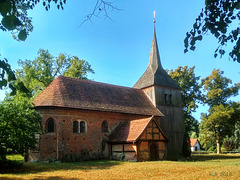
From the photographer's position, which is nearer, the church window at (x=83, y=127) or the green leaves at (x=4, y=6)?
the green leaves at (x=4, y=6)

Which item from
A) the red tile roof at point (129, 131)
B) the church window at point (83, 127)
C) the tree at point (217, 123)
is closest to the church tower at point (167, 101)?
the red tile roof at point (129, 131)

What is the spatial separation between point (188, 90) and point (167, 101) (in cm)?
1202

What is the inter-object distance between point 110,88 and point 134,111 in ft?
15.6

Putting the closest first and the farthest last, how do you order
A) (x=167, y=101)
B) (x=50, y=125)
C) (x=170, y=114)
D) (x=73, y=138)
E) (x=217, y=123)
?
(x=50, y=125) → (x=73, y=138) → (x=170, y=114) → (x=167, y=101) → (x=217, y=123)

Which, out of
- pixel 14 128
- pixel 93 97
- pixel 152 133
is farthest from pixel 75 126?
pixel 14 128

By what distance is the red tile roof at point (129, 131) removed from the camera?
872 inches

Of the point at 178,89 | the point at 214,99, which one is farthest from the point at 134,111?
the point at 214,99

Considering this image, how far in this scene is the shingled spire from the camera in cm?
3244

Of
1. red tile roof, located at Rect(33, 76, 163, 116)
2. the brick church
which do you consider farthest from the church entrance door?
red tile roof, located at Rect(33, 76, 163, 116)

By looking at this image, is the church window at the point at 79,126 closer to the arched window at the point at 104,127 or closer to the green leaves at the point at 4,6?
the arched window at the point at 104,127

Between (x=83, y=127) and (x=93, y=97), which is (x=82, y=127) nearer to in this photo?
(x=83, y=127)

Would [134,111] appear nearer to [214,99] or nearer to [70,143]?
[70,143]

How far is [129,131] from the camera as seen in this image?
2341 centimetres

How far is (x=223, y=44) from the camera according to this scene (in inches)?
241
